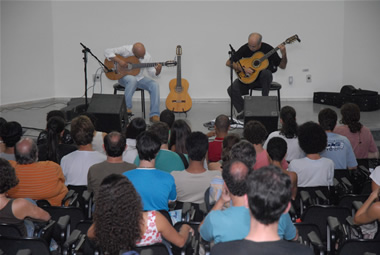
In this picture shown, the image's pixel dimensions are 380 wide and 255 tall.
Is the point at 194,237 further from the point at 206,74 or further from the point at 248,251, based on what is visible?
the point at 206,74

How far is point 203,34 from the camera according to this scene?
8.73 metres

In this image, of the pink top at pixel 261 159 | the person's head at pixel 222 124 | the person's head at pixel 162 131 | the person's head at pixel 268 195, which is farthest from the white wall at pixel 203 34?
the person's head at pixel 268 195

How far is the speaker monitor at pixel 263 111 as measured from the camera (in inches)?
231

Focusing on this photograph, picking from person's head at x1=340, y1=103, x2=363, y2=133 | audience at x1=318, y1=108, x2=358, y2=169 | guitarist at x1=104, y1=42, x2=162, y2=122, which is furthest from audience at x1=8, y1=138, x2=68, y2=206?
guitarist at x1=104, y1=42, x2=162, y2=122

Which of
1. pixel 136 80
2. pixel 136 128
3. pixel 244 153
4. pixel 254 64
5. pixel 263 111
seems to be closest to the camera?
pixel 244 153

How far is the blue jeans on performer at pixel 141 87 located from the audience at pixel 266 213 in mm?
5341

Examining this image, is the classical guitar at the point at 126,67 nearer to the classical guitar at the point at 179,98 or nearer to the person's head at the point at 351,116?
the classical guitar at the point at 179,98

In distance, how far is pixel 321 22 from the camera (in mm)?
8719

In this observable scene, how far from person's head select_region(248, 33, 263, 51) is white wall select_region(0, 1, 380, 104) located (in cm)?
171

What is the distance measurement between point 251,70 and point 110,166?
3.84 meters

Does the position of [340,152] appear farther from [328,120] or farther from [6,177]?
[6,177]

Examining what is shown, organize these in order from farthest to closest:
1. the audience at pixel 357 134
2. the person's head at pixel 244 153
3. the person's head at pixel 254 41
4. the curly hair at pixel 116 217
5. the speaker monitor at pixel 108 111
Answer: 1. the person's head at pixel 254 41
2. the speaker monitor at pixel 108 111
3. the audience at pixel 357 134
4. the person's head at pixel 244 153
5. the curly hair at pixel 116 217

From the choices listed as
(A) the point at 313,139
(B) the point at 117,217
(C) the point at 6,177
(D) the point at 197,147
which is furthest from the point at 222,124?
(B) the point at 117,217

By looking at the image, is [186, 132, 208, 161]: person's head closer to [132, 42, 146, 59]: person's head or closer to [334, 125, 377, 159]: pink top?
[334, 125, 377, 159]: pink top
